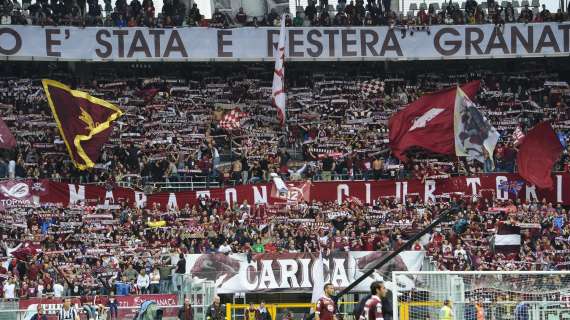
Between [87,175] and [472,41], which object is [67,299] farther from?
[472,41]

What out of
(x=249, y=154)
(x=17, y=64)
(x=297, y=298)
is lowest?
(x=297, y=298)

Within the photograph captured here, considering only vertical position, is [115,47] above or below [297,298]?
above

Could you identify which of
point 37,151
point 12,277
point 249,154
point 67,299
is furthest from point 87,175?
point 67,299

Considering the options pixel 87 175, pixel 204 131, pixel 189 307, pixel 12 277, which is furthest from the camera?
pixel 204 131

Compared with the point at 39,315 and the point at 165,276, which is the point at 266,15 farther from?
the point at 39,315

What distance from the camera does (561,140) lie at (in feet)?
140

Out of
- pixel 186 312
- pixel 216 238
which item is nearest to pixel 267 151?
pixel 216 238

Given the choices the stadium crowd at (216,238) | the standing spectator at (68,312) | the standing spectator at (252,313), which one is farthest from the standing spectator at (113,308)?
the standing spectator at (252,313)

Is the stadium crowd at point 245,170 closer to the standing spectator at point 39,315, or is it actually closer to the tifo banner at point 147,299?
the tifo banner at point 147,299

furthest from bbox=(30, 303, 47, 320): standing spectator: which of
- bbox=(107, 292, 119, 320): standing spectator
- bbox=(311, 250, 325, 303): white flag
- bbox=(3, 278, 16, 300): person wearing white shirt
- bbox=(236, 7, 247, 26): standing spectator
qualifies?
bbox=(236, 7, 247, 26): standing spectator

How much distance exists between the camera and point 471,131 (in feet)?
138

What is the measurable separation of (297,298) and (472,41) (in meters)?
15.3

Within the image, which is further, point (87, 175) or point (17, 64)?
point (17, 64)

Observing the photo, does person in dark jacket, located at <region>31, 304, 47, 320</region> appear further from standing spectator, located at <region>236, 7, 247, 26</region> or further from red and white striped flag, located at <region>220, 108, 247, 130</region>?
standing spectator, located at <region>236, 7, 247, 26</region>
